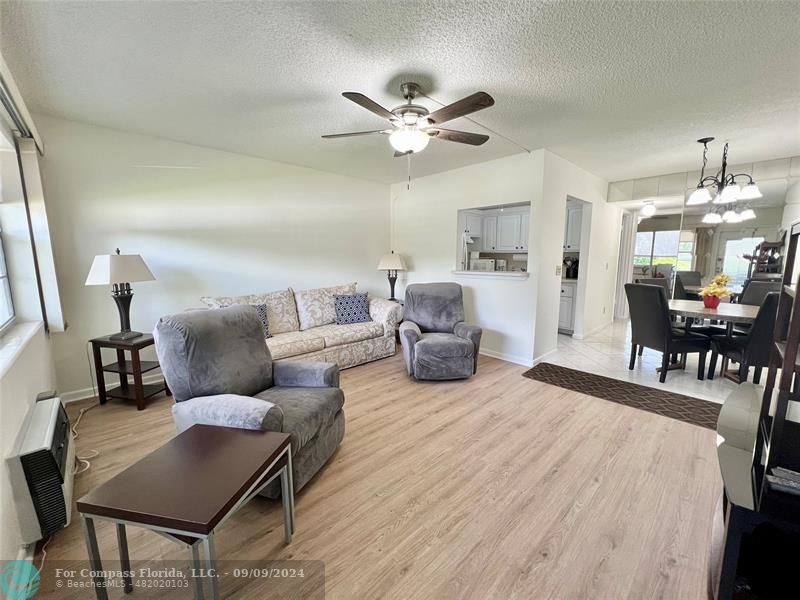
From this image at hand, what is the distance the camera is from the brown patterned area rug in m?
2.69

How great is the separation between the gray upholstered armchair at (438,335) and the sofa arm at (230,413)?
6.24 feet

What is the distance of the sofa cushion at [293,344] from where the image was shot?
10.5 feet

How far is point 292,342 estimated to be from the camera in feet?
10.9

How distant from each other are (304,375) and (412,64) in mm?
2104

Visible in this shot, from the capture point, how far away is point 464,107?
1.92 m

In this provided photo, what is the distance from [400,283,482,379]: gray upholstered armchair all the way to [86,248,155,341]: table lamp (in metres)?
2.47

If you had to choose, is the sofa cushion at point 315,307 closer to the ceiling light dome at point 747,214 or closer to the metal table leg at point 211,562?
the metal table leg at point 211,562

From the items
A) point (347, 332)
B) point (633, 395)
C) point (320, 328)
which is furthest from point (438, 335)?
point (633, 395)

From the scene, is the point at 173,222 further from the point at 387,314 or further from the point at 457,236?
the point at 457,236

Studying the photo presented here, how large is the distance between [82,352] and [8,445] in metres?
2.06

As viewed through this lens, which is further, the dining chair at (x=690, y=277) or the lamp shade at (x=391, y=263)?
the lamp shade at (x=391, y=263)

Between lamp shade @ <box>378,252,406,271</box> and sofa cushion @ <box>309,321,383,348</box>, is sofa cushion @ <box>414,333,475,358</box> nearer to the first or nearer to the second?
sofa cushion @ <box>309,321,383,348</box>

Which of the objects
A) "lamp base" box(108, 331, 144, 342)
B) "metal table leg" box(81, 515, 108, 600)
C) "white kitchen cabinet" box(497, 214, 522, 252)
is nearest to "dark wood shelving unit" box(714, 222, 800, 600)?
"metal table leg" box(81, 515, 108, 600)

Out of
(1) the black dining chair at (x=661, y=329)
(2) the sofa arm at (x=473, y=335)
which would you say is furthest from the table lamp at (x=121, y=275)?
(1) the black dining chair at (x=661, y=329)
